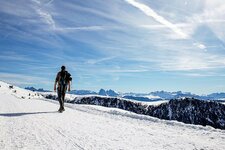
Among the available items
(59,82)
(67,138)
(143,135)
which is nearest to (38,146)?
(67,138)

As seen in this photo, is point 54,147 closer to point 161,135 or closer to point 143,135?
point 143,135

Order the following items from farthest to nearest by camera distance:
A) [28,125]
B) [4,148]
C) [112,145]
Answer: [28,125] → [112,145] → [4,148]

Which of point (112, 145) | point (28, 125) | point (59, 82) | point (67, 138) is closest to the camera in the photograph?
point (112, 145)

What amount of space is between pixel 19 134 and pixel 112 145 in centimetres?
356

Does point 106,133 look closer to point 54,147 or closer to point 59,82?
point 54,147

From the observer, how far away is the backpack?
19.4m

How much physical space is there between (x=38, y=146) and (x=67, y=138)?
1.30 meters

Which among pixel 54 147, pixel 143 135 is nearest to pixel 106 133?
pixel 143 135

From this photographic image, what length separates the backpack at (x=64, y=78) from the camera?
19.4 meters

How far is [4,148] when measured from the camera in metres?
7.53

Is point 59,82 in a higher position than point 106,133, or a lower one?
higher

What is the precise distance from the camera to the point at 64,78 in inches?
768

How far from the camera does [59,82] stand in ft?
63.8

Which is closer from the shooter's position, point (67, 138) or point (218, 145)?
point (218, 145)
